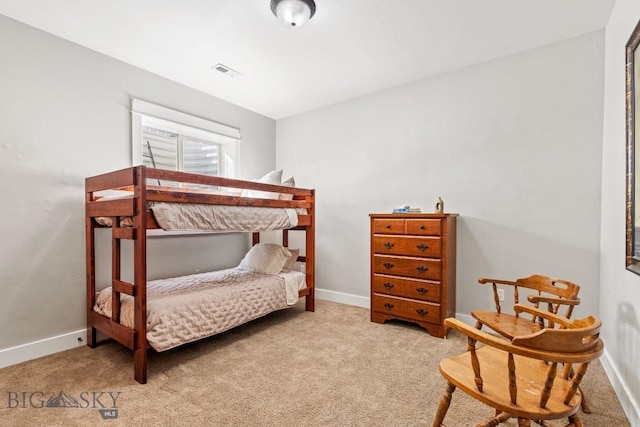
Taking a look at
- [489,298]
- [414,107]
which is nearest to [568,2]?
[414,107]

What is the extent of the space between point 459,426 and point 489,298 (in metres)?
1.54

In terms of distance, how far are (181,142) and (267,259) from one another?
5.29ft

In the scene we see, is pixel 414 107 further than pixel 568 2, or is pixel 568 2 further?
pixel 414 107

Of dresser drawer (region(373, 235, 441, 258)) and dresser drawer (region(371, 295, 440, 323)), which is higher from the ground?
dresser drawer (region(373, 235, 441, 258))

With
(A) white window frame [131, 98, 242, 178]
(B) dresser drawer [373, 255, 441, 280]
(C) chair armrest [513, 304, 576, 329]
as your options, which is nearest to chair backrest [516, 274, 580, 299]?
(C) chair armrest [513, 304, 576, 329]

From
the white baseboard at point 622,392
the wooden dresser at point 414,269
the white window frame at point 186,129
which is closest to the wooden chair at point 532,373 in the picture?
the white baseboard at point 622,392

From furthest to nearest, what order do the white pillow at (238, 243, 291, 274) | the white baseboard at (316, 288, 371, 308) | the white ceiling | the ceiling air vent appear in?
the white baseboard at (316, 288, 371, 308)
the white pillow at (238, 243, 291, 274)
the ceiling air vent
the white ceiling

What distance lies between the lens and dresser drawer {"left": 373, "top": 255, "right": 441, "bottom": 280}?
8.92 ft

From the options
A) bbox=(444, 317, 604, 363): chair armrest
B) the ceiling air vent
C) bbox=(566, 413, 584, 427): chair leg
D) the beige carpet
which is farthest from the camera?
the ceiling air vent

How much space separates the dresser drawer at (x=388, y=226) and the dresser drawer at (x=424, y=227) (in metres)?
0.07

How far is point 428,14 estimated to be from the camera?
2.17 metres

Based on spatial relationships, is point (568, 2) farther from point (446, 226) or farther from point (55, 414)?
point (55, 414)

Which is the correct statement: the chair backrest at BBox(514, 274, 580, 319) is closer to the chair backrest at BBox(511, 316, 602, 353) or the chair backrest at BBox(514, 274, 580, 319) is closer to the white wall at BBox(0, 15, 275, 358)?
the chair backrest at BBox(511, 316, 602, 353)

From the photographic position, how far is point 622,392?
67.6 inches
